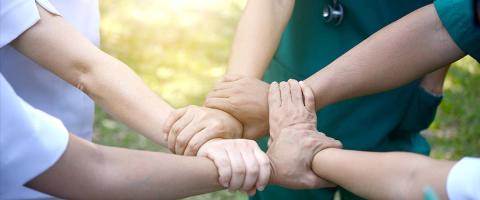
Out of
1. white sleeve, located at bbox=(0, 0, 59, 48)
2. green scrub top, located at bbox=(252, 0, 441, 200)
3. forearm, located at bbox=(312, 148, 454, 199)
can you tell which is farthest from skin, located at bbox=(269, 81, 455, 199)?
white sleeve, located at bbox=(0, 0, 59, 48)

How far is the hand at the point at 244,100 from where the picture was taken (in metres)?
2.32

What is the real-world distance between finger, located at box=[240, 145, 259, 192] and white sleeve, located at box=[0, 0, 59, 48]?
597 mm

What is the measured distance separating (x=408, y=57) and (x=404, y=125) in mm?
288

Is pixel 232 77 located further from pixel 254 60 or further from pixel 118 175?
pixel 118 175

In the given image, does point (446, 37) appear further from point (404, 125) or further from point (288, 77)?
point (288, 77)

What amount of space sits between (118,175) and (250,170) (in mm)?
408

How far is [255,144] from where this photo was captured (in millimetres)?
2172

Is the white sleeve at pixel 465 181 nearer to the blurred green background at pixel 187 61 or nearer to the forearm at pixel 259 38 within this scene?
the forearm at pixel 259 38

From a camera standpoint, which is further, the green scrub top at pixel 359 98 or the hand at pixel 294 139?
the green scrub top at pixel 359 98

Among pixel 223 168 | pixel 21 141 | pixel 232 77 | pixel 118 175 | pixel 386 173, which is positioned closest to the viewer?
pixel 21 141

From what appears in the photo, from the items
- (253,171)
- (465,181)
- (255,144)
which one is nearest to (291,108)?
(255,144)

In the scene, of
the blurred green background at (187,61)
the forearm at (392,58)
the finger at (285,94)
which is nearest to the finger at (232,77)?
the finger at (285,94)

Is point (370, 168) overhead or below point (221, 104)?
overhead

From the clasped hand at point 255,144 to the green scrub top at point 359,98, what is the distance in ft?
0.54
